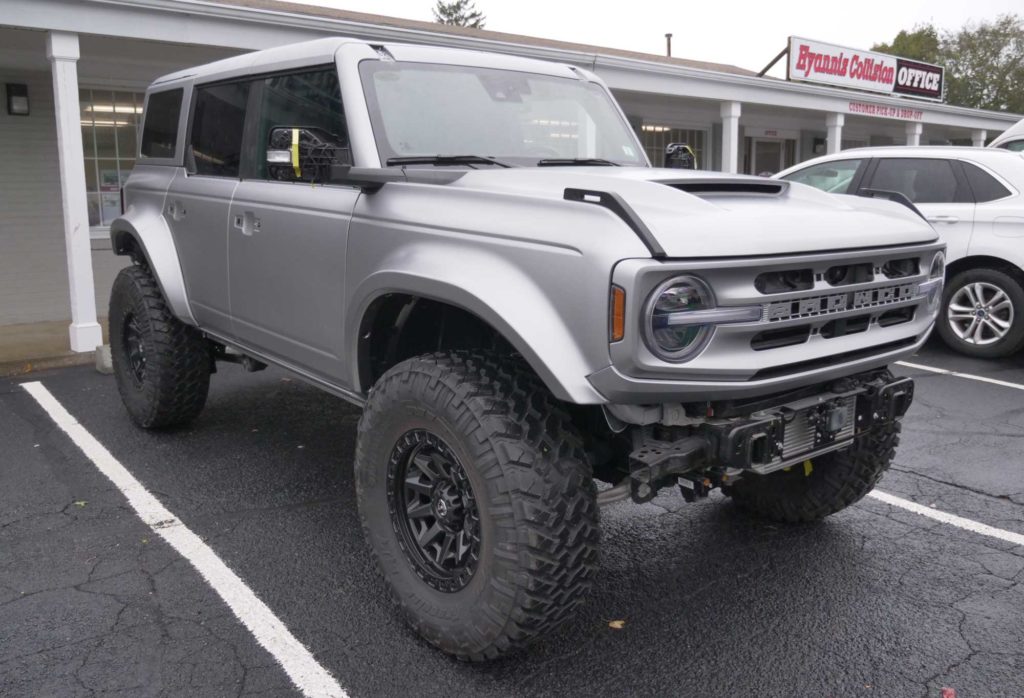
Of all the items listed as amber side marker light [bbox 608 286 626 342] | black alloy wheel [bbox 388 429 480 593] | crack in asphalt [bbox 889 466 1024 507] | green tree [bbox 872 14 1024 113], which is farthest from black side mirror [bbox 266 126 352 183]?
green tree [bbox 872 14 1024 113]

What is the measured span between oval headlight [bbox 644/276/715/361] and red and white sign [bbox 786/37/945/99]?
14455 mm

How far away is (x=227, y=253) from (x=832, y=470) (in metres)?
3.07

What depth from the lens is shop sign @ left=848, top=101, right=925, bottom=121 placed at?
16.2 meters

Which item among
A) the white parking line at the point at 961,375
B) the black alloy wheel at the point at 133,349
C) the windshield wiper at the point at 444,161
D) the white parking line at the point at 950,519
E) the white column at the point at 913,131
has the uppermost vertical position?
the white column at the point at 913,131

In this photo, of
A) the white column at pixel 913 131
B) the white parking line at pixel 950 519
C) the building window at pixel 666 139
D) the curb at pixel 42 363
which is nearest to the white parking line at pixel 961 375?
the white parking line at pixel 950 519

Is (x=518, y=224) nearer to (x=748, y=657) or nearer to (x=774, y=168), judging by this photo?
(x=748, y=657)

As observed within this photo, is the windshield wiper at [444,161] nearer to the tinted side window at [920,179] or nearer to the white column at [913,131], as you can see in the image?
the tinted side window at [920,179]

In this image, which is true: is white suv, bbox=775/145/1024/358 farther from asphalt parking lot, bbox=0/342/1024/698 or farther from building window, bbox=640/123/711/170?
building window, bbox=640/123/711/170

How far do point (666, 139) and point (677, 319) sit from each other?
15.4 metres

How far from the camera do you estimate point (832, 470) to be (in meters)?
3.85

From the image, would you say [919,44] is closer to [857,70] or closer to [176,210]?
[857,70]

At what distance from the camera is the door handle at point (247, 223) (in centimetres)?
410

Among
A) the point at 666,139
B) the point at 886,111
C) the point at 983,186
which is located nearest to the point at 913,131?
the point at 886,111

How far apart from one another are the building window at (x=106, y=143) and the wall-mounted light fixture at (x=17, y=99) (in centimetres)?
62
